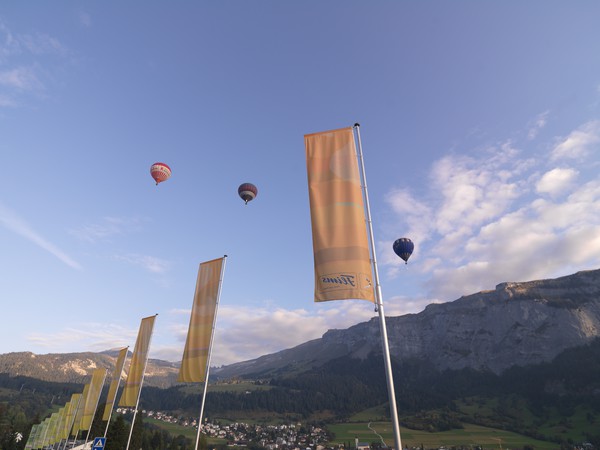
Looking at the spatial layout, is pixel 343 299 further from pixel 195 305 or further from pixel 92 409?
pixel 92 409

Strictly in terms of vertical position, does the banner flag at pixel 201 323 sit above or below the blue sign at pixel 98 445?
above

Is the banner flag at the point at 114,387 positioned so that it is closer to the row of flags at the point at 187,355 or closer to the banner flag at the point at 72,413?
the row of flags at the point at 187,355

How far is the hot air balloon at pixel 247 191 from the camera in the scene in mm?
45406

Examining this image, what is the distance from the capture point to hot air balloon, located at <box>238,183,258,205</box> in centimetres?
4541

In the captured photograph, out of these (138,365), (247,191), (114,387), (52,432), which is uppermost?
(247,191)

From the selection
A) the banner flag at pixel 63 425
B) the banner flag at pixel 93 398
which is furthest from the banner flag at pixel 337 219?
the banner flag at pixel 63 425

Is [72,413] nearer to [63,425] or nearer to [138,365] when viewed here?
[63,425]

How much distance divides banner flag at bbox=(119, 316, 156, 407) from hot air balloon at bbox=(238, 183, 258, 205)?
1768 centimetres

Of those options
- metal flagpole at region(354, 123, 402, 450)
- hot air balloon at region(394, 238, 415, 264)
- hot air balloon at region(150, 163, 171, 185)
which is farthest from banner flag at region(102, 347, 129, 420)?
metal flagpole at region(354, 123, 402, 450)

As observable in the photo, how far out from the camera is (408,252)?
36281 mm

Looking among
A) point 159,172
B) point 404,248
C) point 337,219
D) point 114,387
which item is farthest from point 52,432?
point 337,219

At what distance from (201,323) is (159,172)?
97.5 ft

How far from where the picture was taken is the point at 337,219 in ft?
44.4

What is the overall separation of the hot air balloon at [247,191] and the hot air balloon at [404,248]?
18620 mm
